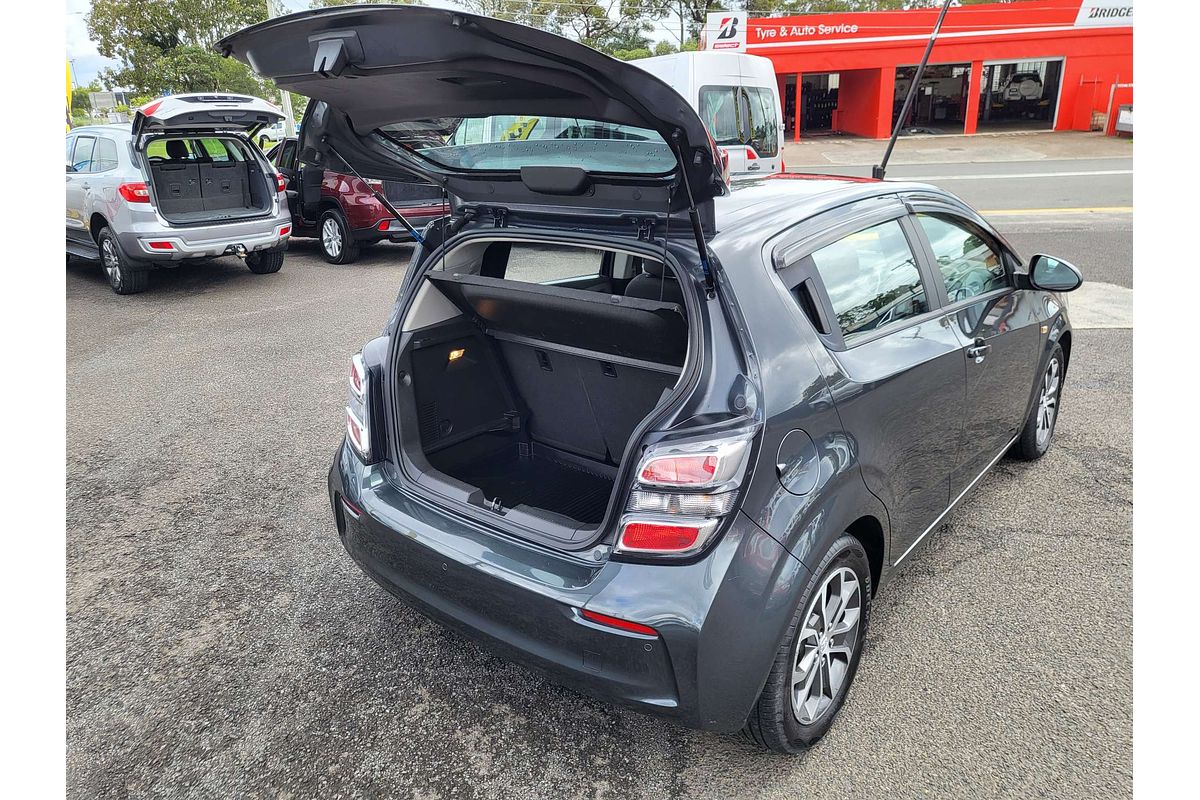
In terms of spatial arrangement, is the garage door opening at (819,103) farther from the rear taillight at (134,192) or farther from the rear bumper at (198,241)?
the rear taillight at (134,192)

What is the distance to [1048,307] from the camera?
373 centimetres

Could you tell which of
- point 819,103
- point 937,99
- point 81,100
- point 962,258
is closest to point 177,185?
point 962,258

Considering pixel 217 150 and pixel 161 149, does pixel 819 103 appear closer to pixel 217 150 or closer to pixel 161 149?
pixel 217 150

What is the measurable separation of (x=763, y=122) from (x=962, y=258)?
841 centimetres

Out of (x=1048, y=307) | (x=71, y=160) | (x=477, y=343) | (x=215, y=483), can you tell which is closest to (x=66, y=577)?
(x=215, y=483)

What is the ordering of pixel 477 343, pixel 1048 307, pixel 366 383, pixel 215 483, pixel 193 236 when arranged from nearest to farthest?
pixel 366 383 → pixel 477 343 → pixel 1048 307 → pixel 215 483 → pixel 193 236

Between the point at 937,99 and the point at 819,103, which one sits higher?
the point at 937,99

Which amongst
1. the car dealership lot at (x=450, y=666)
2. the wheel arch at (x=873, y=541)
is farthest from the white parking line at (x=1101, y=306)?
the wheel arch at (x=873, y=541)

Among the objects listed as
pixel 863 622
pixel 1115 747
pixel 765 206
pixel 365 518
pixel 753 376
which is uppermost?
pixel 765 206

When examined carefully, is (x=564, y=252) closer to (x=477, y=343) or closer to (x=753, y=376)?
(x=477, y=343)

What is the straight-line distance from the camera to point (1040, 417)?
12.9ft

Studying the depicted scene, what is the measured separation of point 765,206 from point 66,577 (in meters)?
3.33

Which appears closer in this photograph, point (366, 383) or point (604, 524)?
point (604, 524)

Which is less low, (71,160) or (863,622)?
(71,160)
